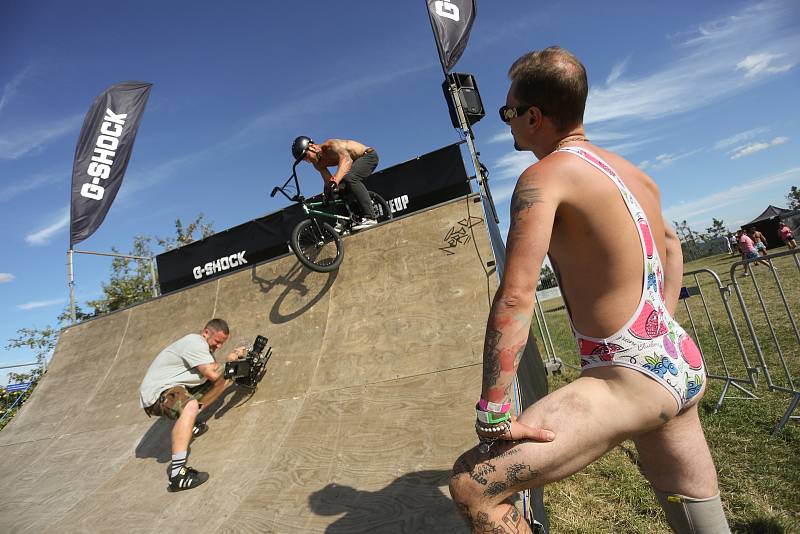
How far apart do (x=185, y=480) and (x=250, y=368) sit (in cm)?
127

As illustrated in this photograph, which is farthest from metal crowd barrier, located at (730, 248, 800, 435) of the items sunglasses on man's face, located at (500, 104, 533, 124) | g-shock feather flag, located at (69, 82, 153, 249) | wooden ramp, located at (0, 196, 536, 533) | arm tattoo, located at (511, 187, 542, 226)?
g-shock feather flag, located at (69, 82, 153, 249)

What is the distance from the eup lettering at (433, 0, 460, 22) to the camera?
6.82m

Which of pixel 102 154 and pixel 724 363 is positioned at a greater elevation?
pixel 102 154

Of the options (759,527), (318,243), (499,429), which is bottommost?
(759,527)

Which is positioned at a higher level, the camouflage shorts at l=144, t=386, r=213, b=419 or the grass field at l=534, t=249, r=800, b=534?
the camouflage shorts at l=144, t=386, r=213, b=419

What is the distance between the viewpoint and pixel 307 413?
394cm

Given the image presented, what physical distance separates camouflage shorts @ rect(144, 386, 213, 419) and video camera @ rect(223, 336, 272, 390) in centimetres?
40

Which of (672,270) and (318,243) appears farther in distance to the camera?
(318,243)

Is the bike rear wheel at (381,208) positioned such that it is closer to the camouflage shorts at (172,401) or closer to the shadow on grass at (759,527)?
the camouflage shorts at (172,401)

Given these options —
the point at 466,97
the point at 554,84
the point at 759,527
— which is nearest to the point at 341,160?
the point at 466,97

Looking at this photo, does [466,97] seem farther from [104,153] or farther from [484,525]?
[104,153]

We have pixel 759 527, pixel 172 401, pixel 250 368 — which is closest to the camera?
pixel 759 527

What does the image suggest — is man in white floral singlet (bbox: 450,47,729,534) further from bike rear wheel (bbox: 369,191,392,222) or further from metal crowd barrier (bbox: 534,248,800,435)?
bike rear wheel (bbox: 369,191,392,222)

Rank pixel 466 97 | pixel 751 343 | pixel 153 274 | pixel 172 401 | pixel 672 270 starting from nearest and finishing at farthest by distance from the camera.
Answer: pixel 672 270, pixel 172 401, pixel 751 343, pixel 466 97, pixel 153 274
